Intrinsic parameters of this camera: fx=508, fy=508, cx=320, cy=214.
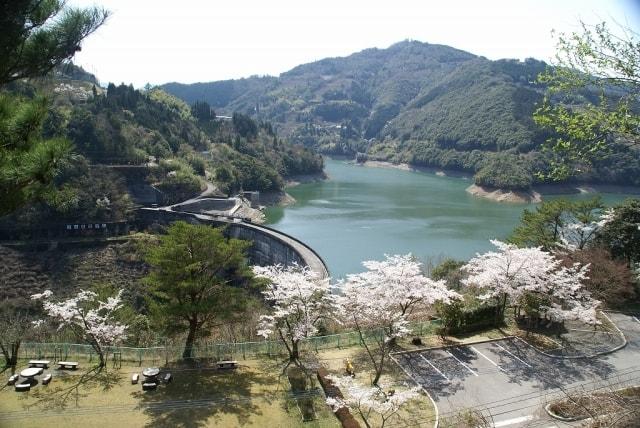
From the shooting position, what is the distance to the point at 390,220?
61.8 meters

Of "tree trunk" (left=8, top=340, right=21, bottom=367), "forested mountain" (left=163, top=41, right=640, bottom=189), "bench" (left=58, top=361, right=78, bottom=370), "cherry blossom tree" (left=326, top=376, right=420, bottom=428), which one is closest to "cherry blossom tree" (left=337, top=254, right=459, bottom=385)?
"cherry blossom tree" (left=326, top=376, right=420, bottom=428)

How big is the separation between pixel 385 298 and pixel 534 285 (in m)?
5.94

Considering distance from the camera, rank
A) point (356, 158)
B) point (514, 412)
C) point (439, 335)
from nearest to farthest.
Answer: point (514, 412) < point (439, 335) < point (356, 158)

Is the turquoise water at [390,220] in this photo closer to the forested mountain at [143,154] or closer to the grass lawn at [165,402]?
the forested mountain at [143,154]

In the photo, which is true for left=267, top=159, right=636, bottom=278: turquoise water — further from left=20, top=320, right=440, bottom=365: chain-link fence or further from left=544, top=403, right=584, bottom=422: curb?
left=544, top=403, right=584, bottom=422: curb

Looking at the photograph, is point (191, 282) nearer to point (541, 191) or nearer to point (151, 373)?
point (151, 373)

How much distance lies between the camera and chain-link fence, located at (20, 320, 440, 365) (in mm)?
17078

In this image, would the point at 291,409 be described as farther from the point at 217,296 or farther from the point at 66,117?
the point at 66,117

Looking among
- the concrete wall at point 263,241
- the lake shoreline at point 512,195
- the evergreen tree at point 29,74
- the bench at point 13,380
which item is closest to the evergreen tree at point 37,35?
the evergreen tree at point 29,74

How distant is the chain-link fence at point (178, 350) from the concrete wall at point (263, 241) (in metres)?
11.4

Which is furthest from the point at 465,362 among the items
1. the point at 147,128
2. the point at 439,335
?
the point at 147,128

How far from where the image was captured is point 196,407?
1366cm

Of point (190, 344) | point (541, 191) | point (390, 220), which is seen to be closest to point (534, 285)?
point (190, 344)

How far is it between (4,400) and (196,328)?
5.69 m
